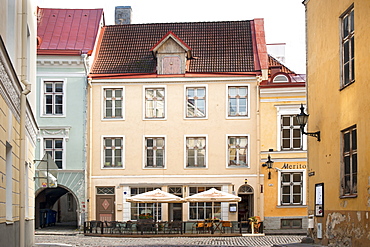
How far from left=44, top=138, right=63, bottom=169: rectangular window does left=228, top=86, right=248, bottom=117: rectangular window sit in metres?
8.98

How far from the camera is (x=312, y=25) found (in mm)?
21469

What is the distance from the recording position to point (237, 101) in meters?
37.1

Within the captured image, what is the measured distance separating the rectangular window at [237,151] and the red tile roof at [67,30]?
902 centimetres

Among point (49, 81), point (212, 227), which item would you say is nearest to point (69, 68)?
point (49, 81)

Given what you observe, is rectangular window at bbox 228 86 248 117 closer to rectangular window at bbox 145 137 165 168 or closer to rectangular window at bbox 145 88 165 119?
rectangular window at bbox 145 88 165 119

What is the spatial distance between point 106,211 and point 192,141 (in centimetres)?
577

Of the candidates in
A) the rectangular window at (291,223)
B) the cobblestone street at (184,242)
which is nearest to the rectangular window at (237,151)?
the rectangular window at (291,223)

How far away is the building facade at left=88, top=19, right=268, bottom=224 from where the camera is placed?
1448 inches

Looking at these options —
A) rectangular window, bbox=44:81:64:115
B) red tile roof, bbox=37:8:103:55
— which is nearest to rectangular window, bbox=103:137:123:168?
rectangular window, bbox=44:81:64:115

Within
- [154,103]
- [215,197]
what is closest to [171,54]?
[154,103]

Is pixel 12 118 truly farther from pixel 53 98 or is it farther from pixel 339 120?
pixel 53 98

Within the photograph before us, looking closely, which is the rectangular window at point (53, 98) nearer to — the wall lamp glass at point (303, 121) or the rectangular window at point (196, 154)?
the rectangular window at point (196, 154)

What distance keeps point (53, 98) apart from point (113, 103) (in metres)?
3.12

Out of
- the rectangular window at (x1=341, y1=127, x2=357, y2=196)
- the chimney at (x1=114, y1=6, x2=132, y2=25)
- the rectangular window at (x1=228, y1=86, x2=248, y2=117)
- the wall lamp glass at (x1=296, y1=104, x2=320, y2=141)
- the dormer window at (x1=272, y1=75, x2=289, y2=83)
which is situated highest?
the chimney at (x1=114, y1=6, x2=132, y2=25)
